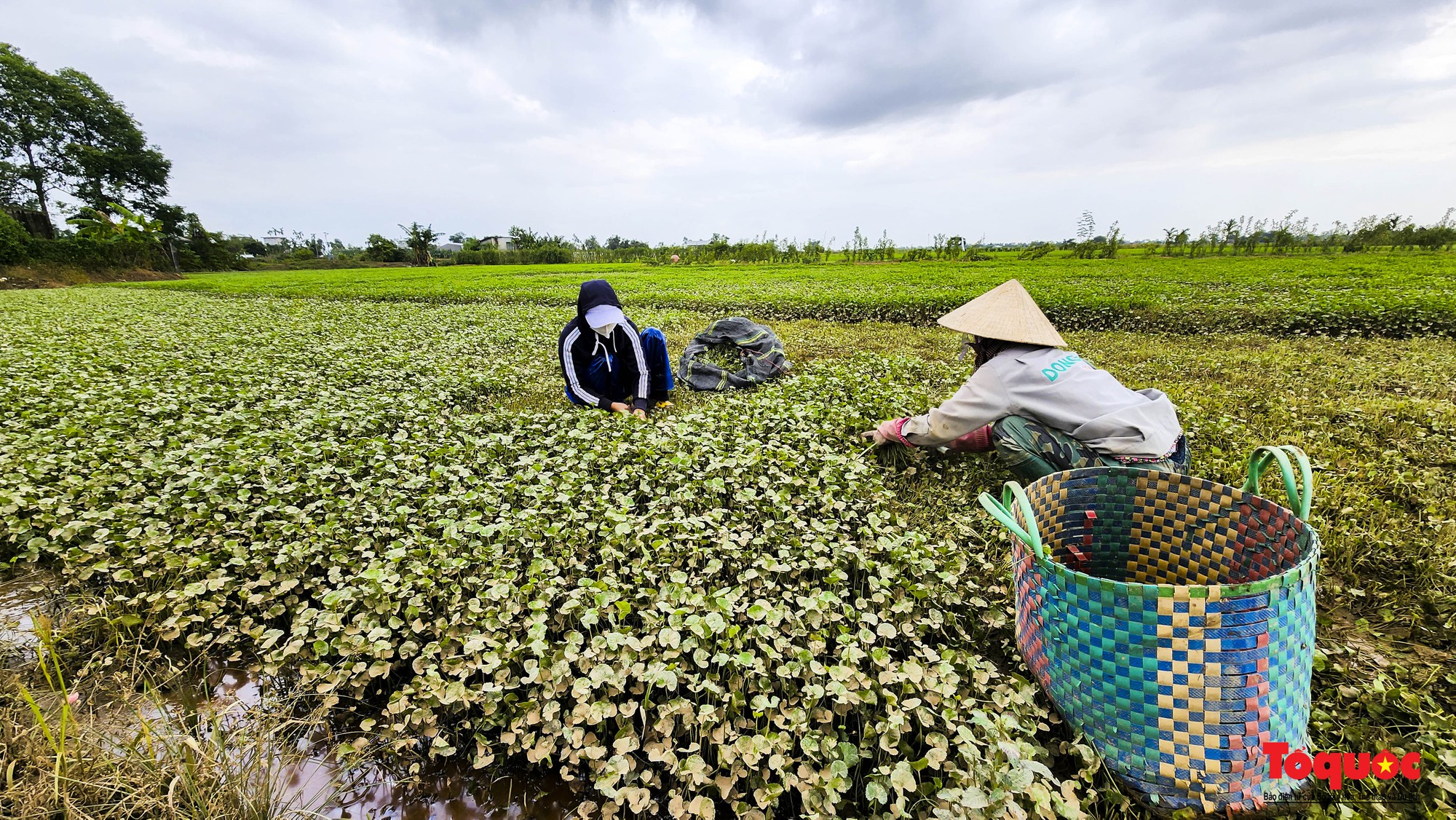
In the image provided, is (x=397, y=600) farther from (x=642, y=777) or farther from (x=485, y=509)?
(x=642, y=777)

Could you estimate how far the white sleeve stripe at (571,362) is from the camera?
476 centimetres

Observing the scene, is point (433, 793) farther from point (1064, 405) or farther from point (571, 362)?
point (571, 362)

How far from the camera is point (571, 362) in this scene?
484 cm

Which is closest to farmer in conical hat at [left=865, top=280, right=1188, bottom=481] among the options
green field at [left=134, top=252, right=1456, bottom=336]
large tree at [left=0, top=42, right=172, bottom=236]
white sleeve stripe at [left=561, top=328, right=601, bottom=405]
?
white sleeve stripe at [left=561, top=328, right=601, bottom=405]

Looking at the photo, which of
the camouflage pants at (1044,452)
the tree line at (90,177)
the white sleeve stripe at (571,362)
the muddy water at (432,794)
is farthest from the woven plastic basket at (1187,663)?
the tree line at (90,177)

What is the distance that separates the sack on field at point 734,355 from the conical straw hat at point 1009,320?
118 inches

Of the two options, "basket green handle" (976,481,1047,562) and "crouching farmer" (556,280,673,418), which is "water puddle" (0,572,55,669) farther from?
"basket green handle" (976,481,1047,562)

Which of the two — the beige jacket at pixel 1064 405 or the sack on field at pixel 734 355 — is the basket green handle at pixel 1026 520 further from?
the sack on field at pixel 734 355

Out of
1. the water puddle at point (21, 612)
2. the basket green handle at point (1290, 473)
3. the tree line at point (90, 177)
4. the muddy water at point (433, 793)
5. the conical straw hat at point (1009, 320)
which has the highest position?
the tree line at point (90, 177)

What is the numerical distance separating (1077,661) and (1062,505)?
872mm

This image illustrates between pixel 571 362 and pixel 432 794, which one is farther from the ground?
pixel 571 362

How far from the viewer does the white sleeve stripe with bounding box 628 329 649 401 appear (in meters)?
4.75

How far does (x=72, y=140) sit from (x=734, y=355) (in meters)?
59.5

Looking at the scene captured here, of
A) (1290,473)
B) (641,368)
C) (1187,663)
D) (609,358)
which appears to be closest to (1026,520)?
(1187,663)
